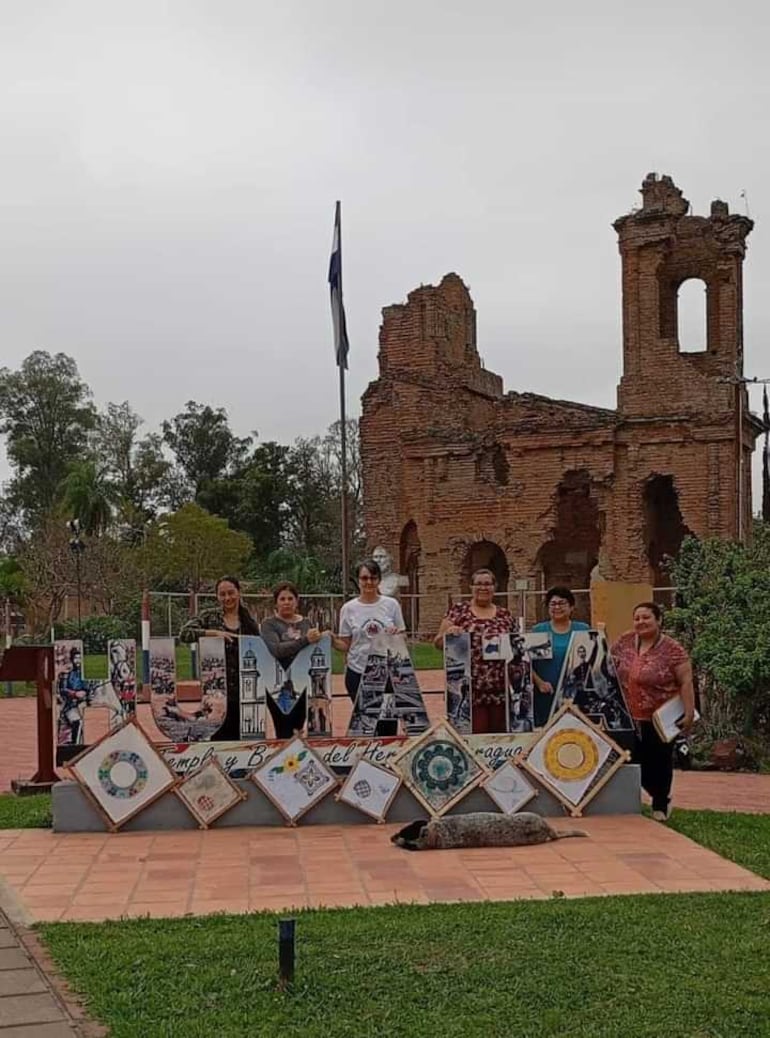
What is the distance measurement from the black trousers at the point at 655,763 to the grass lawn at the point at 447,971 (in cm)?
242

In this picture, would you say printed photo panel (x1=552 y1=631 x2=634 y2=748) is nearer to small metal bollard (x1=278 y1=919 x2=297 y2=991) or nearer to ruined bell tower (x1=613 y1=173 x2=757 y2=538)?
small metal bollard (x1=278 y1=919 x2=297 y2=991)

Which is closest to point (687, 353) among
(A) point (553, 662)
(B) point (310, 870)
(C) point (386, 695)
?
(A) point (553, 662)

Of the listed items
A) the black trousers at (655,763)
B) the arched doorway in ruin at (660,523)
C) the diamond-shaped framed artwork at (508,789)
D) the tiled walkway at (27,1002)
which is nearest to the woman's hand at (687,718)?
the black trousers at (655,763)

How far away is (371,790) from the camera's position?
8.06m

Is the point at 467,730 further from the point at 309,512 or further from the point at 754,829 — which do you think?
the point at 309,512

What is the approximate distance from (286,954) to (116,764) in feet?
11.7

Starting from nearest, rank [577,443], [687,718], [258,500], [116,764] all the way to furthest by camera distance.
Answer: [116,764]
[687,718]
[577,443]
[258,500]

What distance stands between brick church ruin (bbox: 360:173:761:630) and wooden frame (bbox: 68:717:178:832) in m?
23.2

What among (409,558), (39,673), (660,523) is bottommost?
(39,673)

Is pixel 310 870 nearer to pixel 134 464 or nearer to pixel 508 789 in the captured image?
pixel 508 789

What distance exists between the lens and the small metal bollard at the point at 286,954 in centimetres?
464

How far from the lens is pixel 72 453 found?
58.8 metres

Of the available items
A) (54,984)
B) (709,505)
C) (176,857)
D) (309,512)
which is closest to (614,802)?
(176,857)

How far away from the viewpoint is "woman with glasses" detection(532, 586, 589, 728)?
28.8 ft
